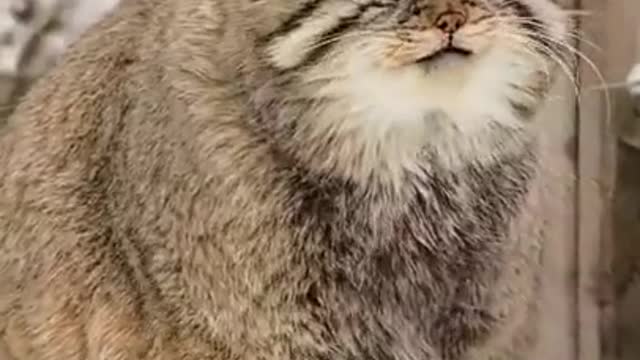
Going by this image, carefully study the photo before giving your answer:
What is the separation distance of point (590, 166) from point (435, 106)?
576 mm

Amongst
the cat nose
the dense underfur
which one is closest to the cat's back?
the dense underfur

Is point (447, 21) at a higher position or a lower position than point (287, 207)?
higher

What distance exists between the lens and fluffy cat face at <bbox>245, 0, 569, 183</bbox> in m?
0.98

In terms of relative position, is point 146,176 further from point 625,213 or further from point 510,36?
point 625,213

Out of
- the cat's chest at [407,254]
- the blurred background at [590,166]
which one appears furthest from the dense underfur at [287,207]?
the blurred background at [590,166]

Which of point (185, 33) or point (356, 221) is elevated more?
point (185, 33)

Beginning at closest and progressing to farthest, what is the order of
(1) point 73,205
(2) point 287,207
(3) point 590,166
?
(2) point 287,207 < (1) point 73,205 < (3) point 590,166

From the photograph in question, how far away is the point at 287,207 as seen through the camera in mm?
1081

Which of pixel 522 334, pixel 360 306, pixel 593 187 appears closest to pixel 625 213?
pixel 593 187

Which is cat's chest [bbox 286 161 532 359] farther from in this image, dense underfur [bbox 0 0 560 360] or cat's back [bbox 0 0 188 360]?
cat's back [bbox 0 0 188 360]

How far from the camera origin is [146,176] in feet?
3.69

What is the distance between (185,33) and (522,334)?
0.34 m

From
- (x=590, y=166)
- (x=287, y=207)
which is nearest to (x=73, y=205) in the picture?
(x=287, y=207)

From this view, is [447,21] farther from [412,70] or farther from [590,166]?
[590,166]
